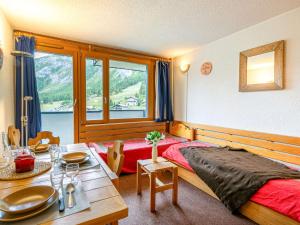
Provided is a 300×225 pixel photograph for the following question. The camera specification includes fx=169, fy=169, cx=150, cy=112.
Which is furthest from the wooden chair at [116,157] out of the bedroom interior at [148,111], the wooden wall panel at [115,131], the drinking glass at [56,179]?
the wooden wall panel at [115,131]

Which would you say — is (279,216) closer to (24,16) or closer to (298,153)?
(298,153)

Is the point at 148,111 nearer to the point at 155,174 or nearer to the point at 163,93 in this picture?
the point at 163,93

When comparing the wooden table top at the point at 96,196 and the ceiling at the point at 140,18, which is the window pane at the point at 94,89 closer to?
the ceiling at the point at 140,18

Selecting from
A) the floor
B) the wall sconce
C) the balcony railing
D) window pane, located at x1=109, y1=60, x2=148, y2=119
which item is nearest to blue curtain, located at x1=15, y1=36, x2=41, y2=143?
the balcony railing

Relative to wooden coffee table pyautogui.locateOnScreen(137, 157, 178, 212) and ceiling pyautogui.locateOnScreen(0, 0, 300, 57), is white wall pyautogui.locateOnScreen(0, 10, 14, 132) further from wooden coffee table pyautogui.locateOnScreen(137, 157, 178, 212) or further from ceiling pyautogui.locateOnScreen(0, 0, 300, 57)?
wooden coffee table pyautogui.locateOnScreen(137, 157, 178, 212)

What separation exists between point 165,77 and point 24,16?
273 cm

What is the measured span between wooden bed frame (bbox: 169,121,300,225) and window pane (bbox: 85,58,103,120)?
76.2 inches

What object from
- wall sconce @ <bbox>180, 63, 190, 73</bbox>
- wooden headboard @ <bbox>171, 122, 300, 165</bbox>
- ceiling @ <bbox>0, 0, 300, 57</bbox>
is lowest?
wooden headboard @ <bbox>171, 122, 300, 165</bbox>

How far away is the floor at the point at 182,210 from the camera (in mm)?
1704

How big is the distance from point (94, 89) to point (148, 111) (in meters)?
1.33

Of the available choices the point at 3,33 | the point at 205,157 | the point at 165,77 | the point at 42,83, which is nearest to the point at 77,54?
the point at 42,83

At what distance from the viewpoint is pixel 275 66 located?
225 centimetres

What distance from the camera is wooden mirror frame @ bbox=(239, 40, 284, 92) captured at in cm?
220

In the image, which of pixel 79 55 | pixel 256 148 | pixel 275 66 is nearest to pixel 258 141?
pixel 256 148
